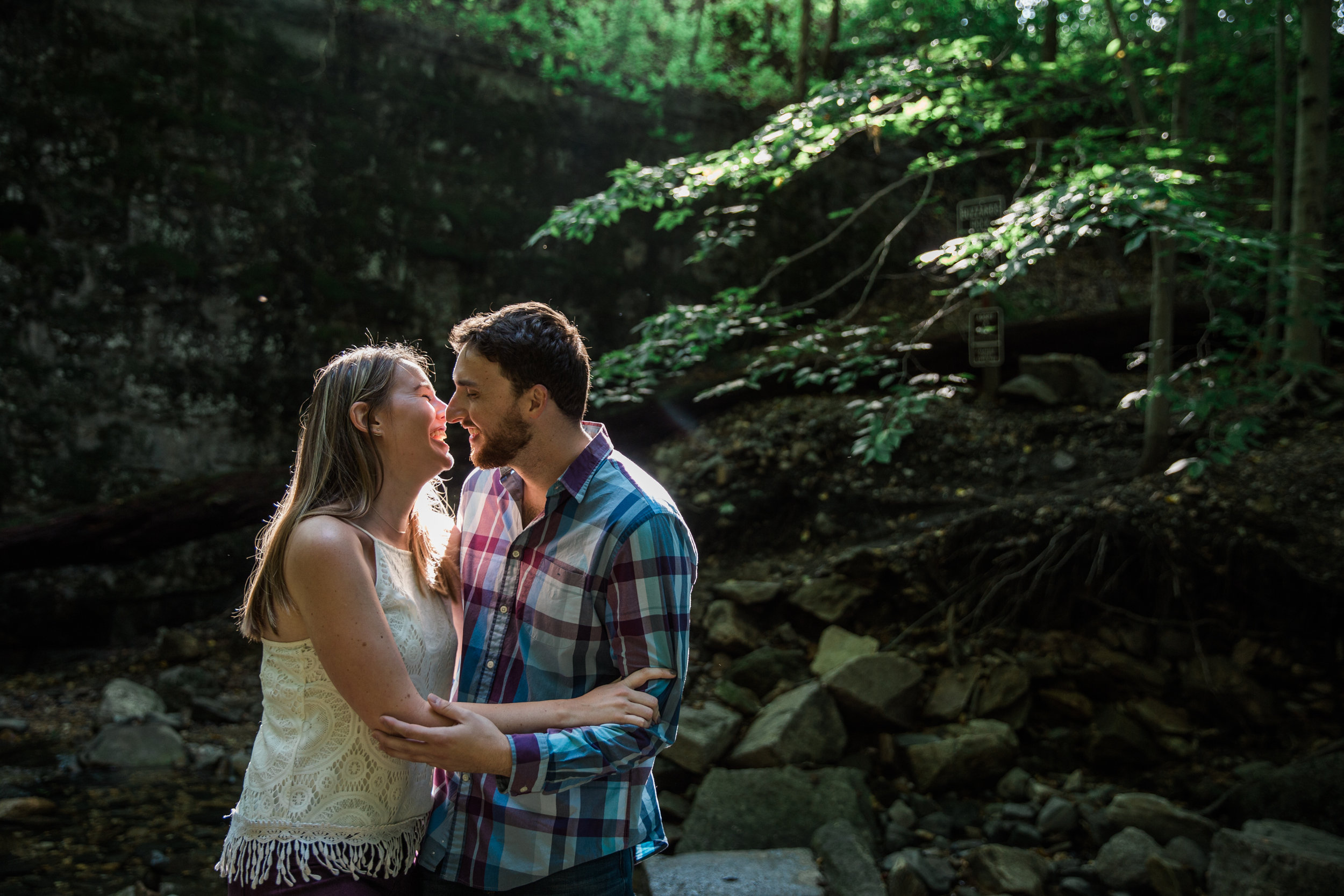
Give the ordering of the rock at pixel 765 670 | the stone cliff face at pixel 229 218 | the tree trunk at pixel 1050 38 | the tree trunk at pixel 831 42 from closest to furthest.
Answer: the rock at pixel 765 670, the stone cliff face at pixel 229 218, the tree trunk at pixel 1050 38, the tree trunk at pixel 831 42

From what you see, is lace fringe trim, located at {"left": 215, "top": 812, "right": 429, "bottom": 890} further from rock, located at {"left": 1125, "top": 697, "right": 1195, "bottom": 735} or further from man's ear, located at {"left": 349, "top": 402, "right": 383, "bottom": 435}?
rock, located at {"left": 1125, "top": 697, "right": 1195, "bottom": 735}

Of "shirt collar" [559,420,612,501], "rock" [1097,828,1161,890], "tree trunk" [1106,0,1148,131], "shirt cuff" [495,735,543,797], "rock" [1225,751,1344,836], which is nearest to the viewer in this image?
"shirt cuff" [495,735,543,797]

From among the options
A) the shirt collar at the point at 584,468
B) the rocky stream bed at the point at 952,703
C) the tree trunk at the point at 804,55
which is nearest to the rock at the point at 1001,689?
the rocky stream bed at the point at 952,703

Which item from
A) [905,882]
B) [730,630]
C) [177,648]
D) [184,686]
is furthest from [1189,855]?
[177,648]

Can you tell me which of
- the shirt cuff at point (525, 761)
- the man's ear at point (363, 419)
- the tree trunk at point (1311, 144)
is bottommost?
the shirt cuff at point (525, 761)

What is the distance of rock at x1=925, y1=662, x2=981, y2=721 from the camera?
4930 millimetres

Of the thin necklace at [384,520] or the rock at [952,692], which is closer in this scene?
the thin necklace at [384,520]

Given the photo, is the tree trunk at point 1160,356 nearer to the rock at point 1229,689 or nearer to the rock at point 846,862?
the rock at point 1229,689

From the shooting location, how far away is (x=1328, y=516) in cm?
520

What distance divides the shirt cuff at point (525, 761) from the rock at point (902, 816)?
10.5 ft

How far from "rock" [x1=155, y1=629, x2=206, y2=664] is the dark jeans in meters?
4.78

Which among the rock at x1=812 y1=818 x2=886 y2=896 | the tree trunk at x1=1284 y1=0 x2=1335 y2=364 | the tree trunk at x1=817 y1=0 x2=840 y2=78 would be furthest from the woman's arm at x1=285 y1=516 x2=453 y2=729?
the tree trunk at x1=817 y1=0 x2=840 y2=78

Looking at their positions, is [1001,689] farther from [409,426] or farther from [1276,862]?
[409,426]

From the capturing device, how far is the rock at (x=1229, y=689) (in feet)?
15.8
